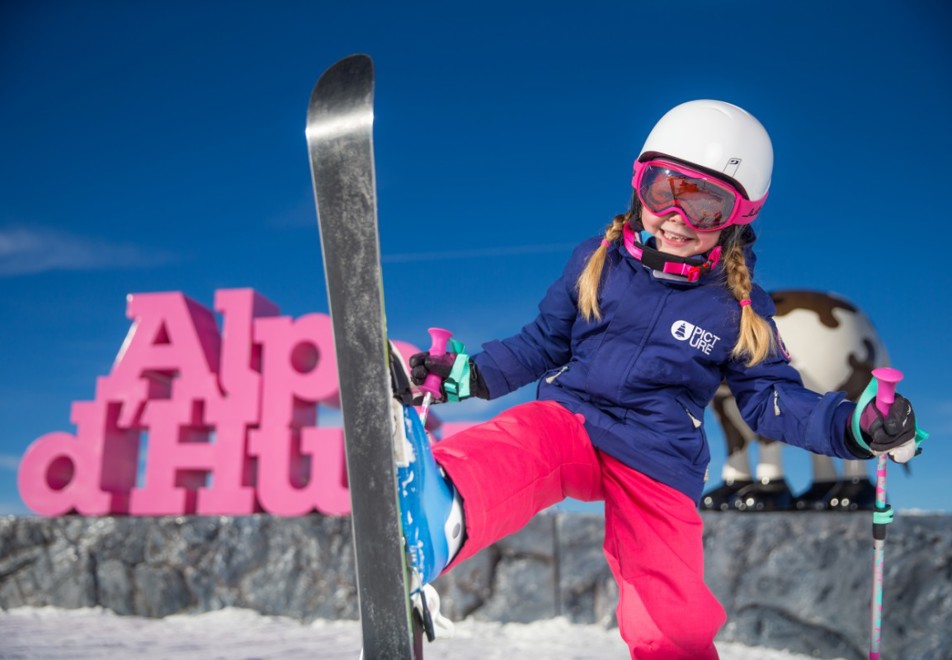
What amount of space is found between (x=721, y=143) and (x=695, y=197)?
0.51 feet

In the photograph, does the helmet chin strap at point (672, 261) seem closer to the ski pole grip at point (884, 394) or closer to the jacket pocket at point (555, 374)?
the jacket pocket at point (555, 374)

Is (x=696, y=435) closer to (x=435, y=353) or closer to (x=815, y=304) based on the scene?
(x=435, y=353)

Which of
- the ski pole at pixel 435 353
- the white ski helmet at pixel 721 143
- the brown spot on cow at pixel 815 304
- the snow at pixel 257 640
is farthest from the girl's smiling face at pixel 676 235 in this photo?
the snow at pixel 257 640

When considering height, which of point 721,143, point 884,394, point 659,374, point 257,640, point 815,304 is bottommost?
point 257,640

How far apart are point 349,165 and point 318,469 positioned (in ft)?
13.4

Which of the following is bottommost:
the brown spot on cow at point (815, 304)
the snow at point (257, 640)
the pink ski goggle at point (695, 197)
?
the snow at point (257, 640)

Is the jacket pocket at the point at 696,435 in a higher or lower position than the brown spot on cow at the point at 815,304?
lower

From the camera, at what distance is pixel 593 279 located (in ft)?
7.50

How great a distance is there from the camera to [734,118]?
2252 mm

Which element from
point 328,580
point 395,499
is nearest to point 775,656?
point 328,580

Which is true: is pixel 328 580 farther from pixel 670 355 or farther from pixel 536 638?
pixel 670 355

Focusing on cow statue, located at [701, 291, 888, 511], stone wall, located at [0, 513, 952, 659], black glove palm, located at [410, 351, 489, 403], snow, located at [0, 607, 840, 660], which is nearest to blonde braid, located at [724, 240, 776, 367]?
black glove palm, located at [410, 351, 489, 403]

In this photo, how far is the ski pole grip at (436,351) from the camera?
Result: 2.05 m

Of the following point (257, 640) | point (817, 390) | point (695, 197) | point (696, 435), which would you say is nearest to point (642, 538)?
point (696, 435)
